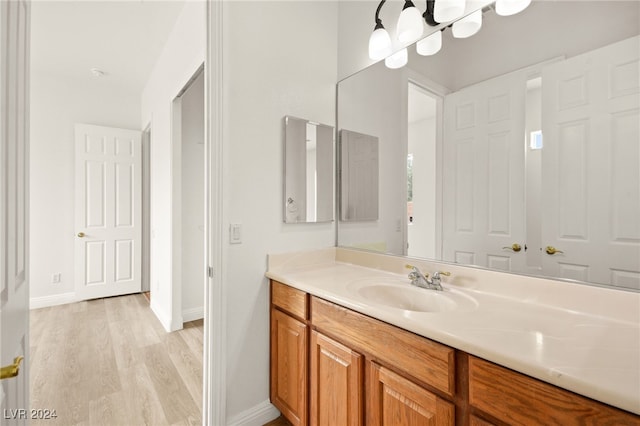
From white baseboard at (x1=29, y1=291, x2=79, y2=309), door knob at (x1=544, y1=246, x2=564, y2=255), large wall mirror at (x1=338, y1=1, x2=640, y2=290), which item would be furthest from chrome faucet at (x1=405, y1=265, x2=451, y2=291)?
white baseboard at (x1=29, y1=291, x2=79, y2=309)

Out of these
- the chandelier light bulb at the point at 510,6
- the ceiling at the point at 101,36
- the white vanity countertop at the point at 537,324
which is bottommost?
the white vanity countertop at the point at 537,324

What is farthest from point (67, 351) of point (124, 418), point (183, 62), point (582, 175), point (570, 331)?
point (582, 175)

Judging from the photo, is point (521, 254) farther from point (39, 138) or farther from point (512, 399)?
point (39, 138)

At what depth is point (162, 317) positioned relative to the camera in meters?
3.04

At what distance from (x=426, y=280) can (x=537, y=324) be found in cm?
48

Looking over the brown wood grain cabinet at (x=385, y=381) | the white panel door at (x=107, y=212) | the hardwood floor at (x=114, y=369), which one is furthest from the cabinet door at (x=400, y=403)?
the white panel door at (x=107, y=212)

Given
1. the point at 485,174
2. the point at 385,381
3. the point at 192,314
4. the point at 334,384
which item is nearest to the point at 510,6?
the point at 485,174

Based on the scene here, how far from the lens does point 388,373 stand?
3.42ft

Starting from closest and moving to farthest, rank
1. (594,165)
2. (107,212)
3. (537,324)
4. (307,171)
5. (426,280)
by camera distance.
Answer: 1. (537,324)
2. (594,165)
3. (426,280)
4. (307,171)
5. (107,212)

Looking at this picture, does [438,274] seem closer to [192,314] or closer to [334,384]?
[334,384]

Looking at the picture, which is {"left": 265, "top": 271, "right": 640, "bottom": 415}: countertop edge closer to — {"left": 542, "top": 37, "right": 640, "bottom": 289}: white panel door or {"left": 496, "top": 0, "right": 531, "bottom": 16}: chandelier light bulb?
{"left": 542, "top": 37, "right": 640, "bottom": 289}: white panel door

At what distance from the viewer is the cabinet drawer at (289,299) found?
144cm

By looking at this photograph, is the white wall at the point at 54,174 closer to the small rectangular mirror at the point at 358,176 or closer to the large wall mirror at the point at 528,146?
the small rectangular mirror at the point at 358,176

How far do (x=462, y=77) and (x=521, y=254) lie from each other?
2.72ft
